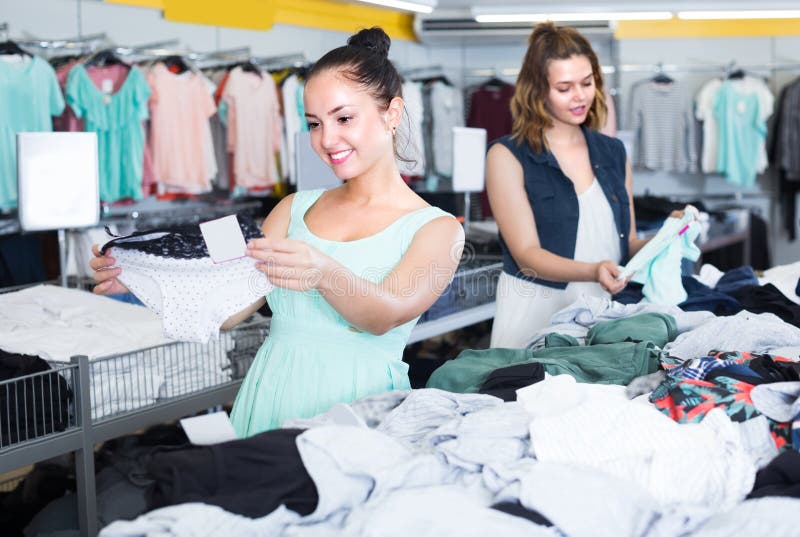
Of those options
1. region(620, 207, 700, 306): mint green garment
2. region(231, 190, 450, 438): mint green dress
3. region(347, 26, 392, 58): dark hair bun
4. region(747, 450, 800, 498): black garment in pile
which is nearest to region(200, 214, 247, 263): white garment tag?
region(231, 190, 450, 438): mint green dress

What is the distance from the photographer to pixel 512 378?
1750mm

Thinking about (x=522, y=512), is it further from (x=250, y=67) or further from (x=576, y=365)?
(x=250, y=67)

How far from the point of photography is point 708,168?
8406mm

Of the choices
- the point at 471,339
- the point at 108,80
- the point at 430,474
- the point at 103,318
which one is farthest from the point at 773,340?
the point at 108,80

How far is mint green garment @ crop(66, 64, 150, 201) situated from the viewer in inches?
216

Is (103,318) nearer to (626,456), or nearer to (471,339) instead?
(626,456)

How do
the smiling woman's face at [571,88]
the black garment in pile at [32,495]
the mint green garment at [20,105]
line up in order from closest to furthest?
1. the smiling woman's face at [571,88]
2. the black garment in pile at [32,495]
3. the mint green garment at [20,105]

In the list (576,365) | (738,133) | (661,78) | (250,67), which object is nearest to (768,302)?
(576,365)

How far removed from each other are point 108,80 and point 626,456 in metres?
5.07

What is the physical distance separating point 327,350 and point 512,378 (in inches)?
14.7

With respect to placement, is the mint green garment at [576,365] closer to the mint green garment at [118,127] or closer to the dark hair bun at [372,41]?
the dark hair bun at [372,41]

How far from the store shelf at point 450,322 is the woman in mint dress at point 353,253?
5.06 feet

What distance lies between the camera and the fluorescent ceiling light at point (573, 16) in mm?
7730

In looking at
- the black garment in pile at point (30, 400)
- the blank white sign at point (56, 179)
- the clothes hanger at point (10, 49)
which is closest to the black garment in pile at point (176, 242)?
the black garment in pile at point (30, 400)
